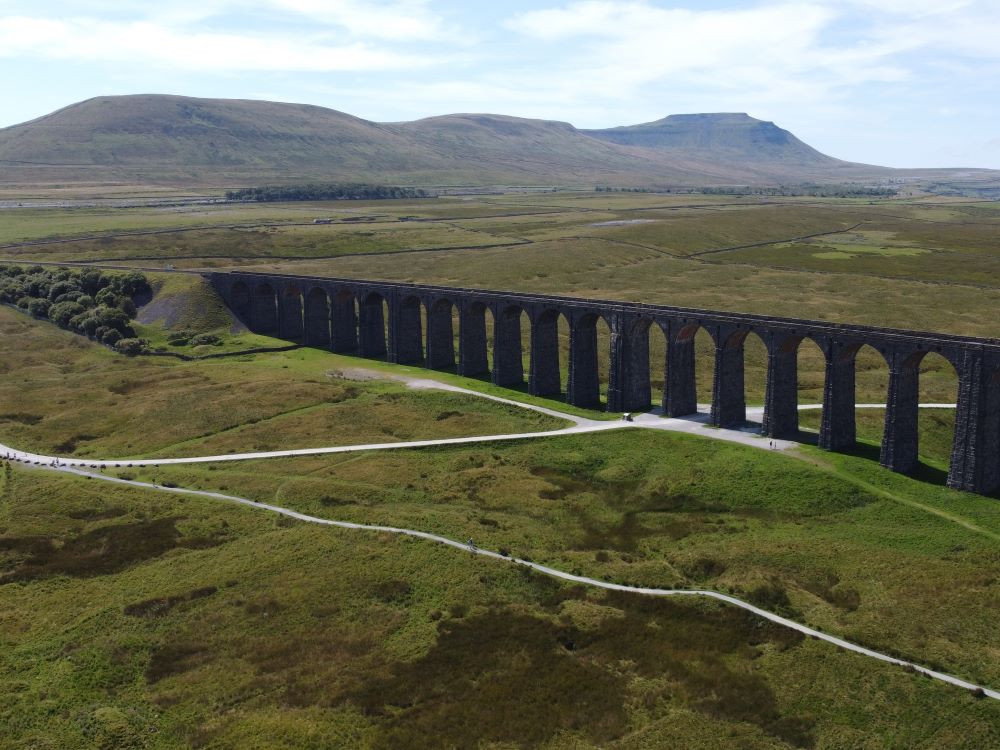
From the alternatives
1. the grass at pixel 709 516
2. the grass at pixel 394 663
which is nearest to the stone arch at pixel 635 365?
the grass at pixel 709 516

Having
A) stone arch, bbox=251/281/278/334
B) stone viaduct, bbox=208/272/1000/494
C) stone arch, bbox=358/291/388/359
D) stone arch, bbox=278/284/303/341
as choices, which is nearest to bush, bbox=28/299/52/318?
stone arch, bbox=251/281/278/334

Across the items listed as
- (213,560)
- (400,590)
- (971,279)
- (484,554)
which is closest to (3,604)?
(213,560)

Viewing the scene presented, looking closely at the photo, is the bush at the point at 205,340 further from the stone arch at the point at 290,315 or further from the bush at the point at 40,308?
the bush at the point at 40,308

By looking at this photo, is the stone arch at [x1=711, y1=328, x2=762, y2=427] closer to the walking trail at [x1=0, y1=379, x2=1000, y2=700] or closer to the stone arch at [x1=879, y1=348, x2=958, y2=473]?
the walking trail at [x1=0, y1=379, x2=1000, y2=700]

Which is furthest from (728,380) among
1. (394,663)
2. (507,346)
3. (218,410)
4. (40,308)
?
(40,308)

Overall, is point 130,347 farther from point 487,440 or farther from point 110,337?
point 487,440

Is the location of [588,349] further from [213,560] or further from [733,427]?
[213,560]
